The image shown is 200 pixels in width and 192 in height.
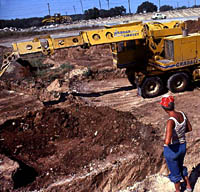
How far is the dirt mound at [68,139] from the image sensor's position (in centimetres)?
546

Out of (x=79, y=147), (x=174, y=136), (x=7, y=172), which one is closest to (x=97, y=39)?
(x=79, y=147)

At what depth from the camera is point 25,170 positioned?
528 centimetres

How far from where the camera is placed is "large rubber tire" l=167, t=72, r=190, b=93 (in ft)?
30.1

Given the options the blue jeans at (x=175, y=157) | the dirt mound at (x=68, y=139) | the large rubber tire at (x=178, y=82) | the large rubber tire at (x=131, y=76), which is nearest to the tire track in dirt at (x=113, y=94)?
the large rubber tire at (x=131, y=76)

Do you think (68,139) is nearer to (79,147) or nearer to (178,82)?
(79,147)

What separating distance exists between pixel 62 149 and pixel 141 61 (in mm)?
5232

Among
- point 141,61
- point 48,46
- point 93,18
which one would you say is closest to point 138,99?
point 141,61

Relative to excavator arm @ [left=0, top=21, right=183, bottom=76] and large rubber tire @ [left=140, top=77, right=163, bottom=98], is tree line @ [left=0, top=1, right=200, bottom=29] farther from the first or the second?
large rubber tire @ [left=140, top=77, right=163, bottom=98]

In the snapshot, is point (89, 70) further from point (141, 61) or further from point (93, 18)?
point (93, 18)

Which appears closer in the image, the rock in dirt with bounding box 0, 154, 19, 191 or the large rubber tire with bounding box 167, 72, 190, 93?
the rock in dirt with bounding box 0, 154, 19, 191

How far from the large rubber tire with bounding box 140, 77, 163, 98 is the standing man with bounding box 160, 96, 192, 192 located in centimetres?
524

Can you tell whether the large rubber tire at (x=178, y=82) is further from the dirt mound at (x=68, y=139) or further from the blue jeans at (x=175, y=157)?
the blue jeans at (x=175, y=157)

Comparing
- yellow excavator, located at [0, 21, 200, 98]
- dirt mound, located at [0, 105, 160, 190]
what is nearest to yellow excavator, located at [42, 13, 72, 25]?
yellow excavator, located at [0, 21, 200, 98]

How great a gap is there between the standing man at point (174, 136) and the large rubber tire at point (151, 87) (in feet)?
17.2
